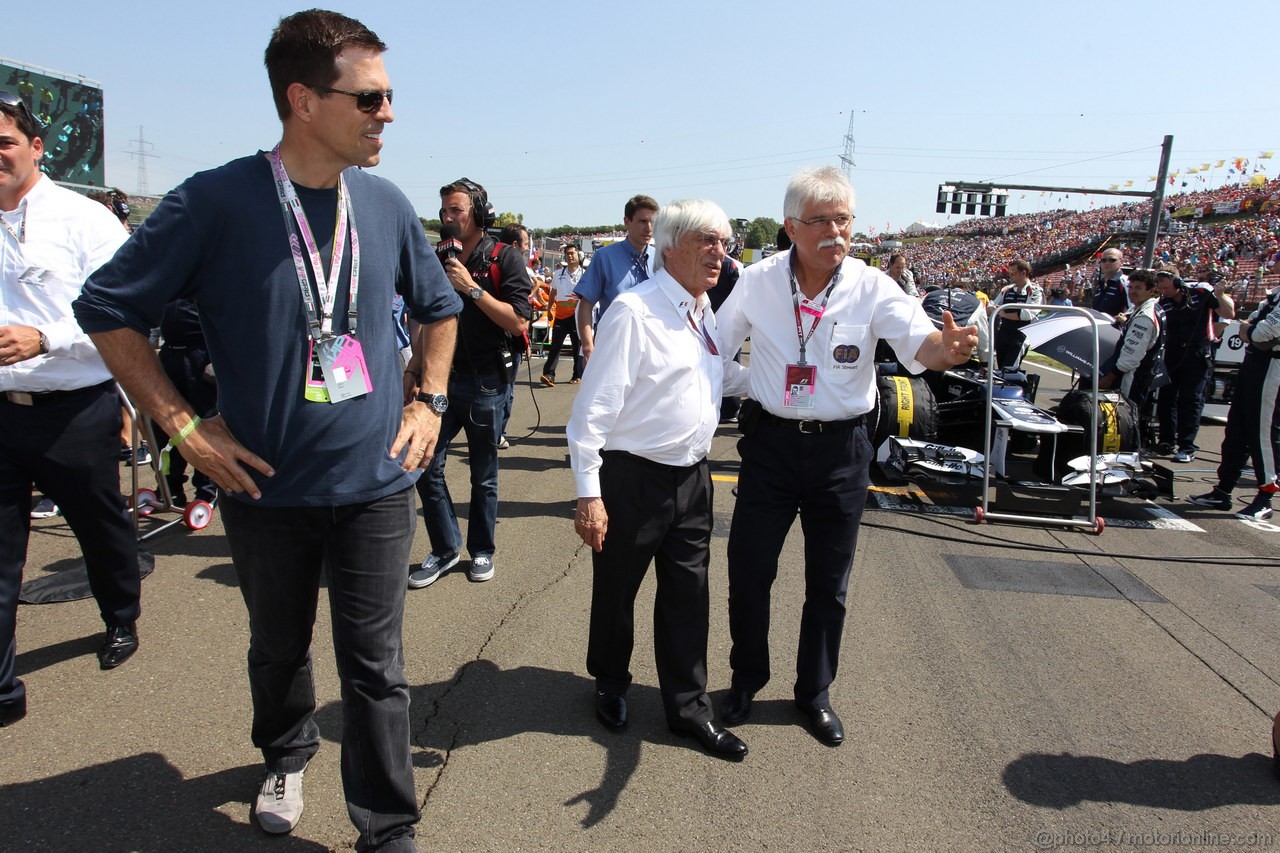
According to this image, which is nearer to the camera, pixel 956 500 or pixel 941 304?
pixel 956 500

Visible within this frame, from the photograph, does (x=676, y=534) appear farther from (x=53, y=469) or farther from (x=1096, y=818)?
(x=53, y=469)

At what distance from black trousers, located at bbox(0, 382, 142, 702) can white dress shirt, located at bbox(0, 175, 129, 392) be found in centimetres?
10

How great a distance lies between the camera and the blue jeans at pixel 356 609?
2.09m

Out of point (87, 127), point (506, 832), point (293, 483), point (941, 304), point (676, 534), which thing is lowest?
point (506, 832)

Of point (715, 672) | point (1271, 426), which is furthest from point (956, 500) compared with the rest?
point (715, 672)

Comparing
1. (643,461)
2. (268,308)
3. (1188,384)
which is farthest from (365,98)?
(1188,384)

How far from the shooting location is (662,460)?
2.77 meters

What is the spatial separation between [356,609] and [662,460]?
3.67 feet

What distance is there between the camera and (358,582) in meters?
Answer: 2.13

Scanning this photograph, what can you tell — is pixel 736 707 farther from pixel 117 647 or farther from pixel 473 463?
pixel 117 647

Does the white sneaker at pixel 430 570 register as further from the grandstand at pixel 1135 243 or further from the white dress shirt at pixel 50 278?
the grandstand at pixel 1135 243

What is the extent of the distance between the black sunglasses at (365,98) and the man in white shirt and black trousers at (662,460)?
999 mm

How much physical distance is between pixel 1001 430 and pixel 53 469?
5.99 m

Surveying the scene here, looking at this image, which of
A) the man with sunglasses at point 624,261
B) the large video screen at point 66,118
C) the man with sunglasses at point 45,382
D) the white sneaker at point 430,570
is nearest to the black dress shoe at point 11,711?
the man with sunglasses at point 45,382
